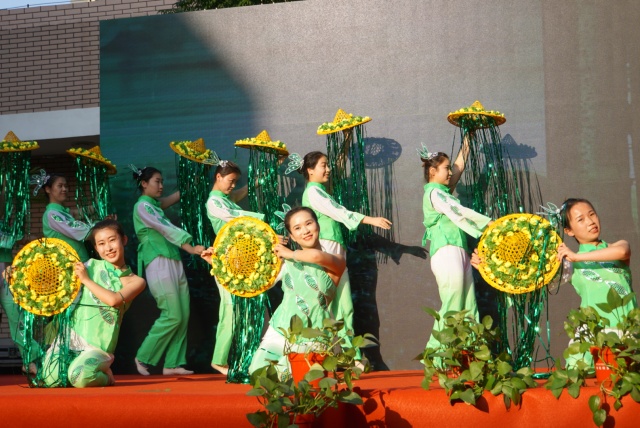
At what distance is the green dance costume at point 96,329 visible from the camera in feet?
15.5

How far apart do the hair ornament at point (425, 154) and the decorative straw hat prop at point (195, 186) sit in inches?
53.0

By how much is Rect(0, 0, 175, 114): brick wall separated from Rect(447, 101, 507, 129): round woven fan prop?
5.65 metres

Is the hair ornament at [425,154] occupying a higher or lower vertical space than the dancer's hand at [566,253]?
higher

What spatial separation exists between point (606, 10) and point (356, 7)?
5.23ft

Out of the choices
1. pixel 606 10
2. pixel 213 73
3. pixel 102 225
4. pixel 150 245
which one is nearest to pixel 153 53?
pixel 213 73

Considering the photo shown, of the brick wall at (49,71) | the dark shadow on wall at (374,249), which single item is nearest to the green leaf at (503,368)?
the dark shadow on wall at (374,249)

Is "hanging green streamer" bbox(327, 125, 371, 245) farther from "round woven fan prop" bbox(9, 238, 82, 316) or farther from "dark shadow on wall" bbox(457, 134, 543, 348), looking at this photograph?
"round woven fan prop" bbox(9, 238, 82, 316)

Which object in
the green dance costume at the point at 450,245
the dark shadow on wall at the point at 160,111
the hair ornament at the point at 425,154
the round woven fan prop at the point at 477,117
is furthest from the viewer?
the dark shadow on wall at the point at 160,111

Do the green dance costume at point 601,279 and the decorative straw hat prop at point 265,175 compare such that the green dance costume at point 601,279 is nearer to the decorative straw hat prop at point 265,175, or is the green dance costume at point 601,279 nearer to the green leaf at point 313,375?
the green leaf at point 313,375

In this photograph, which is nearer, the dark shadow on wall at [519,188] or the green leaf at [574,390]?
the green leaf at [574,390]

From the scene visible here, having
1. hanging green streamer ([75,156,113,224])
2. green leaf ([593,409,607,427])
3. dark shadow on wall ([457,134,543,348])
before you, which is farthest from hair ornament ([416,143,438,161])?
green leaf ([593,409,607,427])

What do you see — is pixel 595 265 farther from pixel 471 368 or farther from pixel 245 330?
pixel 245 330

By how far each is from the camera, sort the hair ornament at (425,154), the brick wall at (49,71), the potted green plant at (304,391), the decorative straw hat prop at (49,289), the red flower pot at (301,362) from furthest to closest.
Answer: the brick wall at (49,71)
the hair ornament at (425,154)
the decorative straw hat prop at (49,289)
the red flower pot at (301,362)
the potted green plant at (304,391)

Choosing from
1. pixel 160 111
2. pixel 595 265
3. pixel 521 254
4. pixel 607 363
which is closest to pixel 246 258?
pixel 521 254
